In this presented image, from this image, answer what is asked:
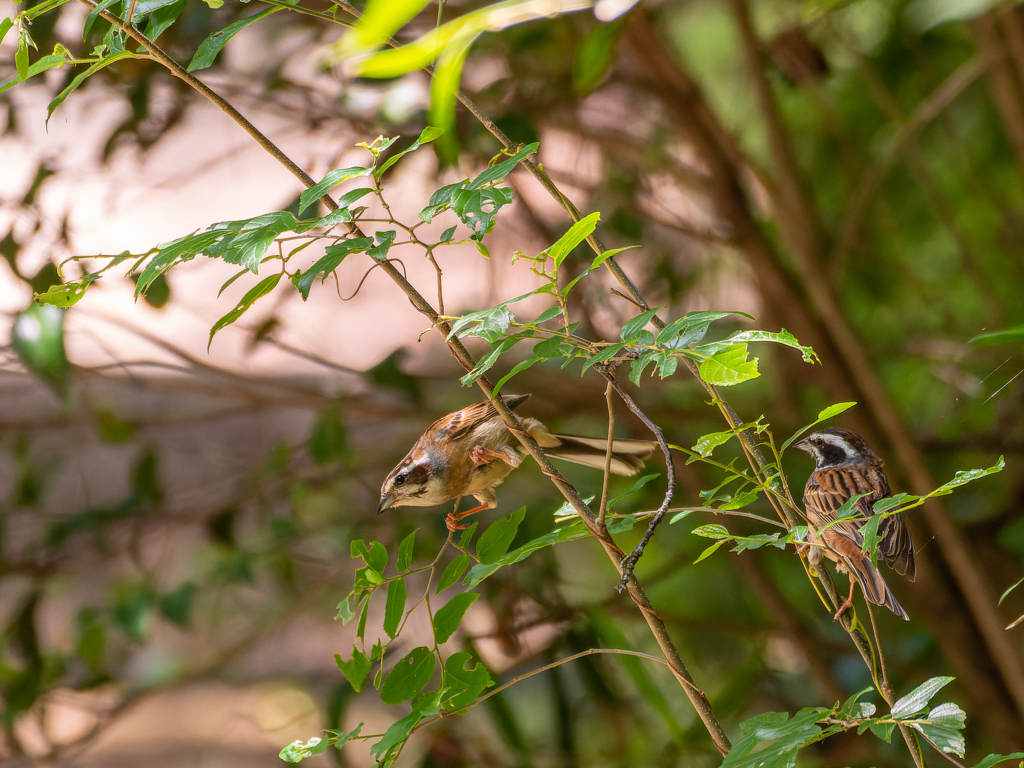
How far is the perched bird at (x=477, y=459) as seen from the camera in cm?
98

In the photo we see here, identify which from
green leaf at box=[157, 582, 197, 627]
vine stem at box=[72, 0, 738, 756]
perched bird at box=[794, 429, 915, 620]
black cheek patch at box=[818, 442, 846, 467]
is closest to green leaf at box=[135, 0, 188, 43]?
vine stem at box=[72, 0, 738, 756]

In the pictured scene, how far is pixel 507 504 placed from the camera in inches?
106

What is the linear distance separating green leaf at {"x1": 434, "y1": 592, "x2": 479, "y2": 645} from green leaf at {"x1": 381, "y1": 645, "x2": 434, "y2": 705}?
2cm

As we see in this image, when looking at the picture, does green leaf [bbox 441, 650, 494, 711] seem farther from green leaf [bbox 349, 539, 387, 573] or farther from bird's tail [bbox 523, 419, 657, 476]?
bird's tail [bbox 523, 419, 657, 476]

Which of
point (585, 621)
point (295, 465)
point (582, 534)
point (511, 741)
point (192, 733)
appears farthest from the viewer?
point (192, 733)

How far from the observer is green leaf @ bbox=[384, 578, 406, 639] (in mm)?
729

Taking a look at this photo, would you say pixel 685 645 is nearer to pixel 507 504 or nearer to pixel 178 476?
pixel 507 504

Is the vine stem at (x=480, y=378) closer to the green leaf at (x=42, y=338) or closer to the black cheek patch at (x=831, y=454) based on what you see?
the black cheek patch at (x=831, y=454)

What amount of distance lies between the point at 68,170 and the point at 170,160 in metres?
1.76

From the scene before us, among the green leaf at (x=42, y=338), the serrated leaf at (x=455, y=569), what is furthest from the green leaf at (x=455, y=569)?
the green leaf at (x=42, y=338)

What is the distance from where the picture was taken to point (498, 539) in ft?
2.48

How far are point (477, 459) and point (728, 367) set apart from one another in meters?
0.49

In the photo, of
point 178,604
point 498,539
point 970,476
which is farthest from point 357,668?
point 178,604

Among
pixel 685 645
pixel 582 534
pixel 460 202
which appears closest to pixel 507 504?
pixel 685 645
